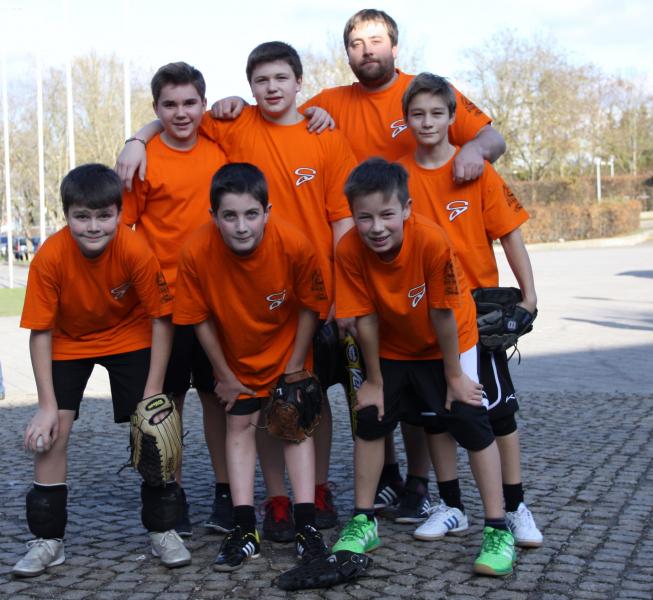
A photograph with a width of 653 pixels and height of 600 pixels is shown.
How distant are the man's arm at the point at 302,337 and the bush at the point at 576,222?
3596cm

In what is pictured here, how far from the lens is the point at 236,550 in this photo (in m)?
4.18

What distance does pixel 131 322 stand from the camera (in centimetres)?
444

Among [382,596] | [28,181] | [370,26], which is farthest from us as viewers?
[28,181]

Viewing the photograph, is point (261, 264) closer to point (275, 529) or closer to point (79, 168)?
point (79, 168)

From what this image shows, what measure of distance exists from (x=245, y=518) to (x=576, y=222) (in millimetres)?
37335

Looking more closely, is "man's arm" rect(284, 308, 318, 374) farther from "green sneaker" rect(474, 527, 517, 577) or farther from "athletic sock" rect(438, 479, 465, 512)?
"green sneaker" rect(474, 527, 517, 577)

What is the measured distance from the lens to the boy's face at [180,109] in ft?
14.9

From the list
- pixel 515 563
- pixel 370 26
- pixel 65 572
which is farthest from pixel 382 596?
pixel 370 26

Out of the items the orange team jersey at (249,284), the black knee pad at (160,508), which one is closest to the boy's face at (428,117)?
the orange team jersey at (249,284)

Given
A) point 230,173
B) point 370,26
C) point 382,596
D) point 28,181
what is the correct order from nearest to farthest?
1. point 382,596
2. point 230,173
3. point 370,26
4. point 28,181

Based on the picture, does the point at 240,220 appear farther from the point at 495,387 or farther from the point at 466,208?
the point at 495,387

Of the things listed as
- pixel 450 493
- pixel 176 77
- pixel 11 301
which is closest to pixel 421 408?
pixel 450 493

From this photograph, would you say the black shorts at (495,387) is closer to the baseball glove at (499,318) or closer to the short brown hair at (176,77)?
the baseball glove at (499,318)

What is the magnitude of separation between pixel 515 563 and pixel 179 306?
1782 millimetres
